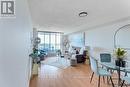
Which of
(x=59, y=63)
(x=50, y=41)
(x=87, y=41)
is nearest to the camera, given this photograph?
(x=59, y=63)

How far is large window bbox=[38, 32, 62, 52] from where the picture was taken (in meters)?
12.1

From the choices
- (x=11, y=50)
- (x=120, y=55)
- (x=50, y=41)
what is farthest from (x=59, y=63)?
(x=11, y=50)

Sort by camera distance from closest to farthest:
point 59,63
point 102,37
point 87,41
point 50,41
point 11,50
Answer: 1. point 11,50
2. point 102,37
3. point 59,63
4. point 87,41
5. point 50,41

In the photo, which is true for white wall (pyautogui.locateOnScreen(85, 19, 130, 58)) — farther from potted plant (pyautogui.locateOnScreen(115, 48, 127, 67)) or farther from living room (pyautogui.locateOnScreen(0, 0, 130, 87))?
potted plant (pyautogui.locateOnScreen(115, 48, 127, 67))

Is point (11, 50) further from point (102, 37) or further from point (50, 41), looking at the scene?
point (50, 41)

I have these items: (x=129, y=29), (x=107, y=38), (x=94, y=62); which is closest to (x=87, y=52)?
(x=107, y=38)

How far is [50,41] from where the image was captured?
12.4 meters

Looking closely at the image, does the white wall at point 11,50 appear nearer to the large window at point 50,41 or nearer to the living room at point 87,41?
the living room at point 87,41

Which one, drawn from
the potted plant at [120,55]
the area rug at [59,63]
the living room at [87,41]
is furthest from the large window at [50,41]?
the potted plant at [120,55]

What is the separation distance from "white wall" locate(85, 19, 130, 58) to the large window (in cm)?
480

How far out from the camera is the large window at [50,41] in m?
12.1

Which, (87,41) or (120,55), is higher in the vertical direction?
(87,41)

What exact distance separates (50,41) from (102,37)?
21.7 ft

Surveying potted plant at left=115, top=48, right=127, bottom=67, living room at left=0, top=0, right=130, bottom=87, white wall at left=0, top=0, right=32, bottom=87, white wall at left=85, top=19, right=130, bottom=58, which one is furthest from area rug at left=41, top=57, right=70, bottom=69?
white wall at left=0, top=0, right=32, bottom=87
